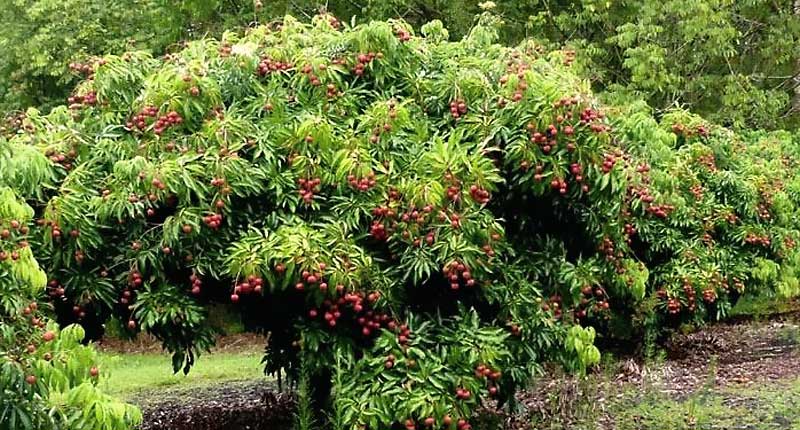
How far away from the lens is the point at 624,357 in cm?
958

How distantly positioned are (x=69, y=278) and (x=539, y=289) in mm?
2463

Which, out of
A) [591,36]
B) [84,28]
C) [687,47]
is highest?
[84,28]

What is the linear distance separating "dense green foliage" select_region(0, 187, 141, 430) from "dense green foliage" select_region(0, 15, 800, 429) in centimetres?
65

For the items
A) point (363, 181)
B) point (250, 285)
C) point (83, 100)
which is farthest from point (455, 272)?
point (83, 100)

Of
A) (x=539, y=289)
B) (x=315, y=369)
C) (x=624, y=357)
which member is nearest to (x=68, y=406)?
(x=315, y=369)

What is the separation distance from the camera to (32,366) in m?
3.04

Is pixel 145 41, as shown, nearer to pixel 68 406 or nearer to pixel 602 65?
pixel 602 65

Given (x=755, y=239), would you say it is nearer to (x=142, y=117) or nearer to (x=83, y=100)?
(x=142, y=117)

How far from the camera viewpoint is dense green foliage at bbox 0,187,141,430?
116 inches

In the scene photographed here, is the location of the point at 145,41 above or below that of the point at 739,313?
above

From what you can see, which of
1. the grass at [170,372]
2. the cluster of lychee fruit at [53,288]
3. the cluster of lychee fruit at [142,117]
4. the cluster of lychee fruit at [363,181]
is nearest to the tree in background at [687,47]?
the grass at [170,372]

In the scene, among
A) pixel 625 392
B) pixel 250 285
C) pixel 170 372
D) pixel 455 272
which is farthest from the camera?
pixel 170 372

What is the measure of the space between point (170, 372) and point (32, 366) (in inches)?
338

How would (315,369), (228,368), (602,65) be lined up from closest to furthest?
(315,369) < (228,368) < (602,65)
